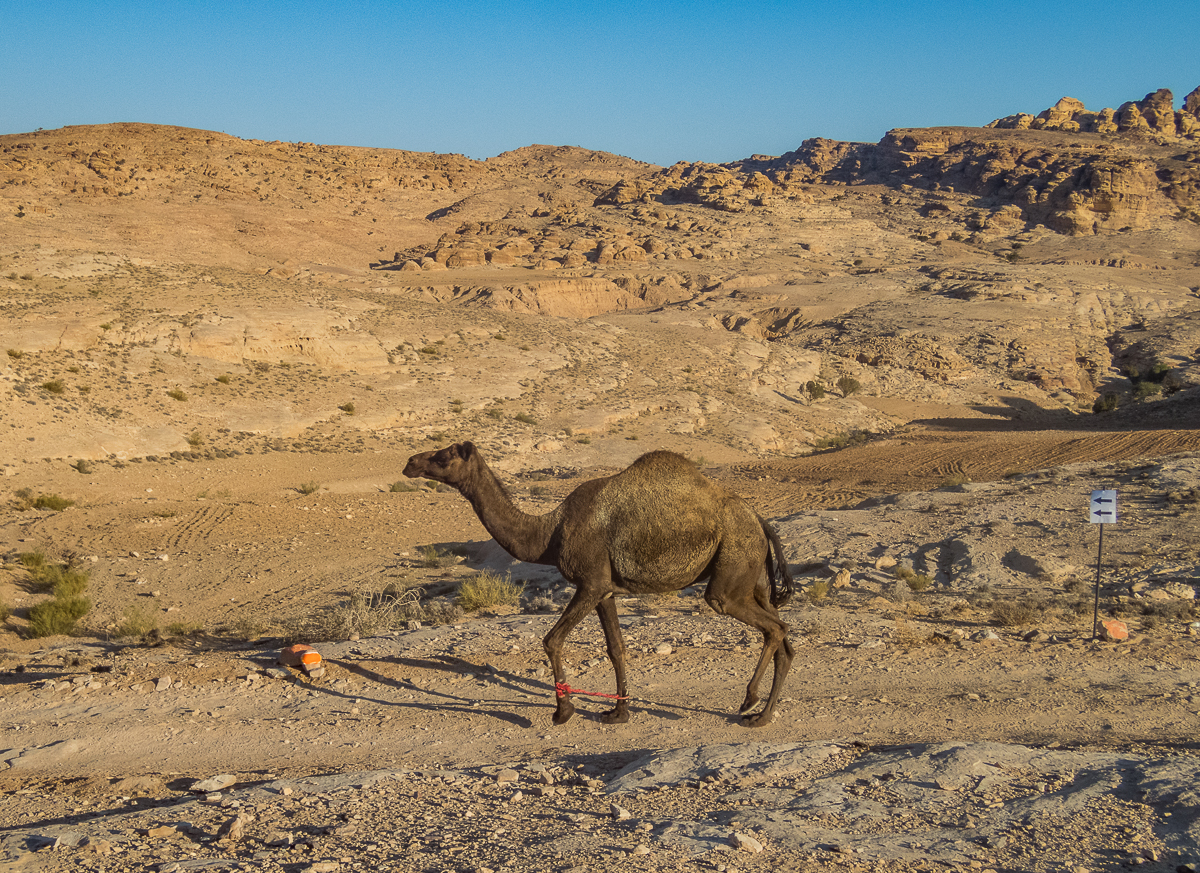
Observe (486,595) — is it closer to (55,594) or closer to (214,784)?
(214,784)

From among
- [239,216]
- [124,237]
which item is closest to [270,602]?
[124,237]

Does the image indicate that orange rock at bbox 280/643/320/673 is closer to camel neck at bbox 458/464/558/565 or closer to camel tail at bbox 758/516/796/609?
camel neck at bbox 458/464/558/565

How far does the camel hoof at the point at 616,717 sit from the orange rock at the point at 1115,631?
5727mm

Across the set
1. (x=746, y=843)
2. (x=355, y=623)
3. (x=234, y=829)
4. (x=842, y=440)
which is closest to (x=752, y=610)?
(x=746, y=843)

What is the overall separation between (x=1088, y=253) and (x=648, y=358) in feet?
164

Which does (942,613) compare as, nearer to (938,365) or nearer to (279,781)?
(279,781)

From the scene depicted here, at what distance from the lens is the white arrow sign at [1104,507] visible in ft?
32.7

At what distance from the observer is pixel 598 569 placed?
702 cm

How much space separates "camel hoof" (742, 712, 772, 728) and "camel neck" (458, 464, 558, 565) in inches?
83.1

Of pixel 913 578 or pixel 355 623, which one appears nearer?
pixel 355 623

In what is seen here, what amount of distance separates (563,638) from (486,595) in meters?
6.19

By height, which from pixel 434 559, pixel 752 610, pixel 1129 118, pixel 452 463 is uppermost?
pixel 1129 118

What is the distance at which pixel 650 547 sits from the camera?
692cm

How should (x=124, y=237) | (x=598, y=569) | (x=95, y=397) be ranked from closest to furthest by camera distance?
1. (x=598, y=569)
2. (x=95, y=397)
3. (x=124, y=237)
